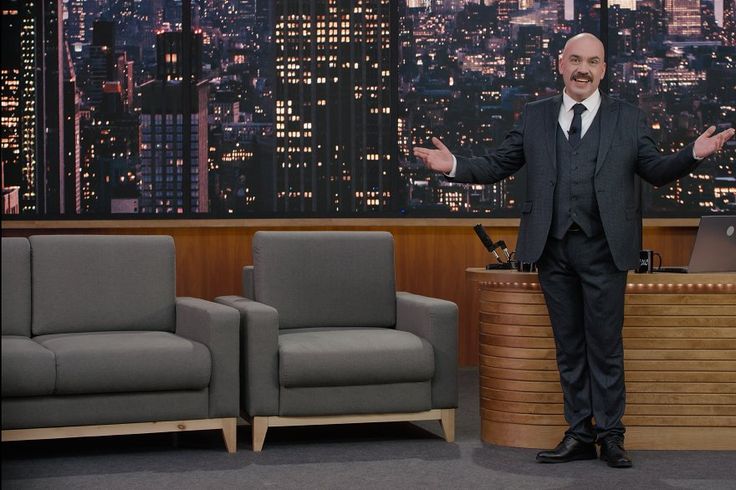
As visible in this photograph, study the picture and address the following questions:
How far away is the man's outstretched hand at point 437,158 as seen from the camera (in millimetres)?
4027

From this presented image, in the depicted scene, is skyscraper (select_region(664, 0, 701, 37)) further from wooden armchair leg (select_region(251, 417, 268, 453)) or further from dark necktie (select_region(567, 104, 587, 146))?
wooden armchair leg (select_region(251, 417, 268, 453))

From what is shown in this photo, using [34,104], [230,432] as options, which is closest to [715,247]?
[230,432]

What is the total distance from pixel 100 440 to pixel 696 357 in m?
2.65

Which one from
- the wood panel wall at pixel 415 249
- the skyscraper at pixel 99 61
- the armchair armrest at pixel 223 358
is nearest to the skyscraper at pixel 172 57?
the skyscraper at pixel 99 61

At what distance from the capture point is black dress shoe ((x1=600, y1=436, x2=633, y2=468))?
3930mm

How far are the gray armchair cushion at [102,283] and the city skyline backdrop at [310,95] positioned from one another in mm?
1610

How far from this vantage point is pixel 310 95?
22.3 ft

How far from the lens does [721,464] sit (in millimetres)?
4035

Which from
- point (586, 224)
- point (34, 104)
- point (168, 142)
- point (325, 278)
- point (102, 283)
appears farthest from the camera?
point (168, 142)

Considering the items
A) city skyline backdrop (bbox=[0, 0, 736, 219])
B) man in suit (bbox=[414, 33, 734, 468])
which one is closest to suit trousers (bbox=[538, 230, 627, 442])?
man in suit (bbox=[414, 33, 734, 468])

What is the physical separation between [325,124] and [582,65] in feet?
10.0

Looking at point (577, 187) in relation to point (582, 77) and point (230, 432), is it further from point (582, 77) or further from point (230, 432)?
point (230, 432)

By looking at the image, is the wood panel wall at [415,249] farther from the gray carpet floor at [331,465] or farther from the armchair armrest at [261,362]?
the armchair armrest at [261,362]

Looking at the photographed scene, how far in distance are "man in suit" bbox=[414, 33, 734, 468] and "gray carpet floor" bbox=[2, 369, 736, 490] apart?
0.21m
